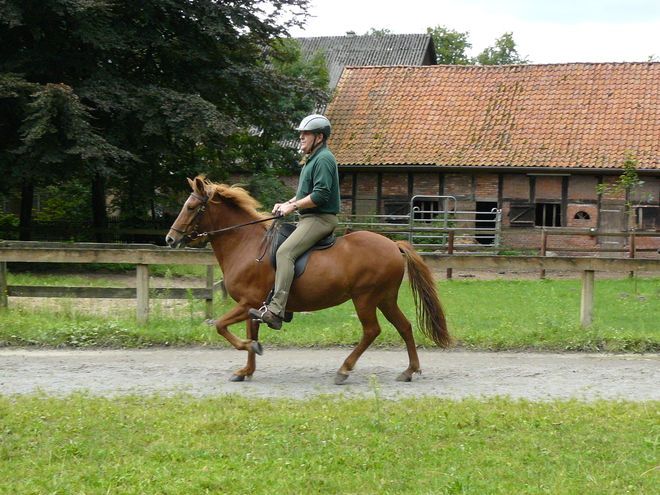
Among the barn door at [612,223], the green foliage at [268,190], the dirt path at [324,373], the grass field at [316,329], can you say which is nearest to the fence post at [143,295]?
the grass field at [316,329]

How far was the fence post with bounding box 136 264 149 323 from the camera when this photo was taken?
380 inches

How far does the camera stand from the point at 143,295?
9.70 m

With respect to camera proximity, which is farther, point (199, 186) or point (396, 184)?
point (396, 184)

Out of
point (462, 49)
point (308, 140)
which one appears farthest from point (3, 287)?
point (462, 49)

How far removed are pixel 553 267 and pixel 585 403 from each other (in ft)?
12.7

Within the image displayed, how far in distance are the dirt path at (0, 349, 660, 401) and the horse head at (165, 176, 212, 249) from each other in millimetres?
1302

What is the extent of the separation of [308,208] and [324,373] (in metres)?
1.70

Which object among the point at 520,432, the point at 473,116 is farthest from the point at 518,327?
the point at 473,116

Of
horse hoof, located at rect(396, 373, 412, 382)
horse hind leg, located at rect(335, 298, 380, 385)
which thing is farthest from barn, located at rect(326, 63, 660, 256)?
horse hoof, located at rect(396, 373, 412, 382)

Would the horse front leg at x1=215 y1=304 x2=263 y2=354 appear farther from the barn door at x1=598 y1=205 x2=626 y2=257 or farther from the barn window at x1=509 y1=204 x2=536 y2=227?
the barn door at x1=598 y1=205 x2=626 y2=257

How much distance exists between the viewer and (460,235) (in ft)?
86.8

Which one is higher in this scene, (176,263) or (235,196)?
(235,196)

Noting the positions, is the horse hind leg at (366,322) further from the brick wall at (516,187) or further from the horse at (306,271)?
the brick wall at (516,187)

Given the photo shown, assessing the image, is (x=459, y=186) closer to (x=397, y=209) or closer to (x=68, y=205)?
(x=397, y=209)
